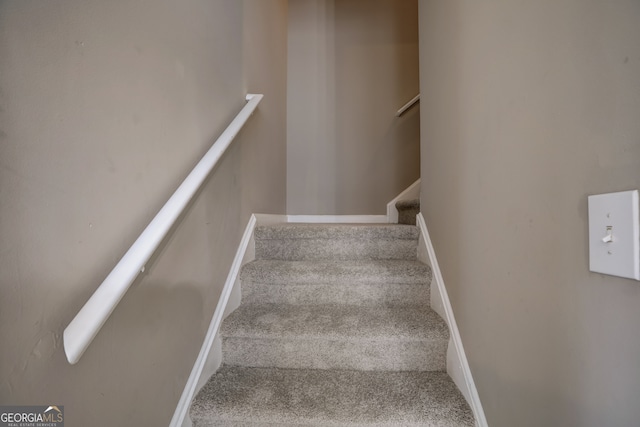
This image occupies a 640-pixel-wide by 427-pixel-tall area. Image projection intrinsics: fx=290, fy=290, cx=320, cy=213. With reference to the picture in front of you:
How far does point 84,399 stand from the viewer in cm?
60

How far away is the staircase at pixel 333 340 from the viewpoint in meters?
0.94

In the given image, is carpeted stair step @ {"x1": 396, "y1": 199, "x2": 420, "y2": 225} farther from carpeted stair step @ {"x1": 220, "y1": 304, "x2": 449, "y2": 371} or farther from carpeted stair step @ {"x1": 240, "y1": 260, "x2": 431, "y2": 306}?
carpeted stair step @ {"x1": 220, "y1": 304, "x2": 449, "y2": 371}

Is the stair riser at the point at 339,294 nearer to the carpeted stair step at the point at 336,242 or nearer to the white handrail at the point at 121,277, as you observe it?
the carpeted stair step at the point at 336,242

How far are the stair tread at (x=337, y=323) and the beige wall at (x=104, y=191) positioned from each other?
19 cm

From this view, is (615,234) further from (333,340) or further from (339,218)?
(339,218)

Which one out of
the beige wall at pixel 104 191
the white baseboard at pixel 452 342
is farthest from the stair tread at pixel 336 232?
the beige wall at pixel 104 191

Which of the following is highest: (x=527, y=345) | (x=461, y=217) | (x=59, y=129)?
(x=59, y=129)

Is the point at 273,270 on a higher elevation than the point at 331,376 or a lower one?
higher

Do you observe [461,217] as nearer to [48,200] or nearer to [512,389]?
[512,389]

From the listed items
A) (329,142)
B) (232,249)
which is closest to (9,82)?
(232,249)

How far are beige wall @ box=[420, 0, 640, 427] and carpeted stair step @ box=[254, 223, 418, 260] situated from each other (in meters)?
0.47

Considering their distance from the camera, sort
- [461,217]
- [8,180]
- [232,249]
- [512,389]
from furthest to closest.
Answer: [232,249] < [461,217] < [512,389] < [8,180]

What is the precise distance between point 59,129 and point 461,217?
1158 millimetres

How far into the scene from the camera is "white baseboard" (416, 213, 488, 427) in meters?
0.93
